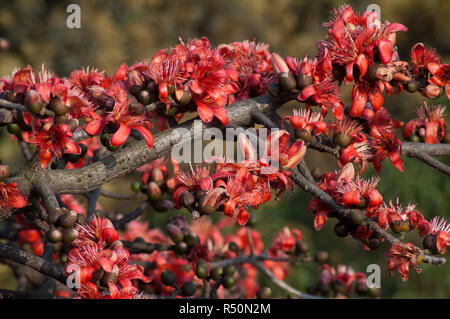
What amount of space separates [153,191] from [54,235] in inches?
24.5

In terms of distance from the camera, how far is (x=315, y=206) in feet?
3.84

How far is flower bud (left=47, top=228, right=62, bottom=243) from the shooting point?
100 centimetres

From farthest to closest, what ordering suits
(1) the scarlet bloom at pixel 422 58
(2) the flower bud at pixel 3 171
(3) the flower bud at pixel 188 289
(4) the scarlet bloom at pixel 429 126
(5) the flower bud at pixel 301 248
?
(5) the flower bud at pixel 301 248 < (3) the flower bud at pixel 188 289 < (4) the scarlet bloom at pixel 429 126 < (1) the scarlet bloom at pixel 422 58 < (2) the flower bud at pixel 3 171

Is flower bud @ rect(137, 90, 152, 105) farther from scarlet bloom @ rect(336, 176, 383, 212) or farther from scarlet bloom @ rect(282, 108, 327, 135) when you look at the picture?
scarlet bloom @ rect(336, 176, 383, 212)

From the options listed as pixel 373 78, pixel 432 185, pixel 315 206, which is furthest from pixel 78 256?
pixel 432 185

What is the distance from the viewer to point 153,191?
63.5 inches

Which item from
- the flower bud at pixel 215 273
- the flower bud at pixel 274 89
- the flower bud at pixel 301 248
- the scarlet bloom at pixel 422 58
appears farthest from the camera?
the flower bud at pixel 301 248

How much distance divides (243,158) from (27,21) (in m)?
4.83

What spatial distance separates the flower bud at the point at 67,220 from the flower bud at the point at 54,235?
0.05 ft

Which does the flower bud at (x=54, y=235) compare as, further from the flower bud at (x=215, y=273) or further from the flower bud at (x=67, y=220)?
the flower bud at (x=215, y=273)

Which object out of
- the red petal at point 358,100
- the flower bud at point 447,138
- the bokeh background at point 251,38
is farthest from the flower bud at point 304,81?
the bokeh background at point 251,38

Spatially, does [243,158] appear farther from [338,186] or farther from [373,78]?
[373,78]

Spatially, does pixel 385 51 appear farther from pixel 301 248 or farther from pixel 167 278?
pixel 301 248

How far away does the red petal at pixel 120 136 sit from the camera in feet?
3.50
